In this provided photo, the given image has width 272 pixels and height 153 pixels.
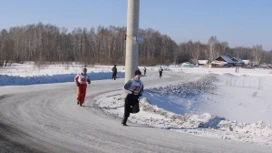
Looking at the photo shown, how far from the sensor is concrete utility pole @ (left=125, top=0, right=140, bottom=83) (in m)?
15.0

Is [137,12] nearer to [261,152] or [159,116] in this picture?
[159,116]

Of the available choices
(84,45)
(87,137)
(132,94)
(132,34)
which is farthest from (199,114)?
(84,45)

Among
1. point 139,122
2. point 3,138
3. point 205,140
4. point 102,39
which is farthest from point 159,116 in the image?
point 102,39

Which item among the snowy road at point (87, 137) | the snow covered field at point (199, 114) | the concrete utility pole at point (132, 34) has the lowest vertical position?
the snow covered field at point (199, 114)

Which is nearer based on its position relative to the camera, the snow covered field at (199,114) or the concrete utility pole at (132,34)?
the snow covered field at (199,114)

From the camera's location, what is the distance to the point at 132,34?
15.1 m

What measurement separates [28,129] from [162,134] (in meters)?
3.43

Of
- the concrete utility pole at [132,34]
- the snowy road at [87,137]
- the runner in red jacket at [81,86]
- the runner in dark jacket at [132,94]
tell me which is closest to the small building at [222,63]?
the concrete utility pole at [132,34]

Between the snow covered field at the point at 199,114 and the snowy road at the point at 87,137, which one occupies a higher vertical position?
the snowy road at the point at 87,137

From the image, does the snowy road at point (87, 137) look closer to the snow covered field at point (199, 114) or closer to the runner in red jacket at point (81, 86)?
the snow covered field at point (199, 114)

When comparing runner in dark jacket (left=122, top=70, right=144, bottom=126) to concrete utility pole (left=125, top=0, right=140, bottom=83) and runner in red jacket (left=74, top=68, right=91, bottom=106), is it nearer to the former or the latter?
runner in red jacket (left=74, top=68, right=91, bottom=106)

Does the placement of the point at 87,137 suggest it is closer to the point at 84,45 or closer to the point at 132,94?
the point at 132,94

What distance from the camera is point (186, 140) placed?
8.40 metres

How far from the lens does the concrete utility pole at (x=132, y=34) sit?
15.0 m
